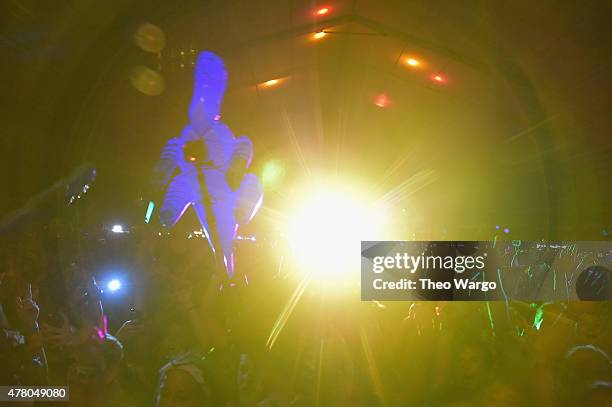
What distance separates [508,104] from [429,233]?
2062 mm

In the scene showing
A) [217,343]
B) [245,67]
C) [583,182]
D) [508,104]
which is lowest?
[217,343]

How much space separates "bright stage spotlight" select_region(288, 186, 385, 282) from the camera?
5.42 m

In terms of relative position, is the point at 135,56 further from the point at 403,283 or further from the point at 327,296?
the point at 403,283

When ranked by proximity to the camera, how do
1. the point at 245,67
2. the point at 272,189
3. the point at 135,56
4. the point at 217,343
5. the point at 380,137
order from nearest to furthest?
the point at 217,343, the point at 135,56, the point at 245,67, the point at 380,137, the point at 272,189

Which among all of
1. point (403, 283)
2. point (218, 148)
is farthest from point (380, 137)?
point (403, 283)

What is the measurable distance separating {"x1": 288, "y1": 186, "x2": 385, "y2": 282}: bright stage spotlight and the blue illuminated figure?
899 mm

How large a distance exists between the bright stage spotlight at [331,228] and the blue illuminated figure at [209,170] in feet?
2.95

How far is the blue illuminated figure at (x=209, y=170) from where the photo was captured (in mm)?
5023

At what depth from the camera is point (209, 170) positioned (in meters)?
6.33

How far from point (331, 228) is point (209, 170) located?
82.6 inches

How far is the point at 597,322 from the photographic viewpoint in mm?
2676

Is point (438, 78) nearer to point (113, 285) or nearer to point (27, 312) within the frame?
point (27, 312)

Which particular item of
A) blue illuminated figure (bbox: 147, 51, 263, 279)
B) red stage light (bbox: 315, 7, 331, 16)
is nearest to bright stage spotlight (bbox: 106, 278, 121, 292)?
blue illuminated figure (bbox: 147, 51, 263, 279)

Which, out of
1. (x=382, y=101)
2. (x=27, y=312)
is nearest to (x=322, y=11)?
(x=382, y=101)
